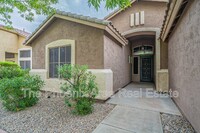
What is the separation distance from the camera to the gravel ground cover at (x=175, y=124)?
3.51m

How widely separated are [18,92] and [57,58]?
3199 millimetres

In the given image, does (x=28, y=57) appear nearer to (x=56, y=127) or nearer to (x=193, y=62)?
(x=56, y=127)

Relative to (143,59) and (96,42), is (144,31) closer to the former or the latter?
(143,59)

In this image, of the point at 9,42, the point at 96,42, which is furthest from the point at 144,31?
the point at 9,42

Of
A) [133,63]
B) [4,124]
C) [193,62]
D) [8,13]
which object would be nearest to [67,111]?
[4,124]

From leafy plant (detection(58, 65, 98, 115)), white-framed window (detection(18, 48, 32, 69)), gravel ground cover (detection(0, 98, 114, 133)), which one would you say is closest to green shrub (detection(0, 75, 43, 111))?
gravel ground cover (detection(0, 98, 114, 133))

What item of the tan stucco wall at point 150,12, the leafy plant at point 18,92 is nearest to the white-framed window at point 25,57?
the leafy plant at point 18,92

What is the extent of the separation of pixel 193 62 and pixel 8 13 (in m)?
9.69

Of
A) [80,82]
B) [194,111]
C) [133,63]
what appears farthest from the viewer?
[133,63]

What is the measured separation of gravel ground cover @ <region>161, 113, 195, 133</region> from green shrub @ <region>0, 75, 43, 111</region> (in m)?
5.74

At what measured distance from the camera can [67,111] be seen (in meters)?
5.08

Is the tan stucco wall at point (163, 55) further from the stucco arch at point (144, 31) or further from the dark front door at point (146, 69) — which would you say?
the dark front door at point (146, 69)

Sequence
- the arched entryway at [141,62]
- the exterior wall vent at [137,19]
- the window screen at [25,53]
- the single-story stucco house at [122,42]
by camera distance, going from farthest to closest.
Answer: the window screen at [25,53] → the arched entryway at [141,62] → the exterior wall vent at [137,19] → the single-story stucco house at [122,42]

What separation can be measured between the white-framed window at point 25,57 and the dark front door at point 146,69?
637 inches
